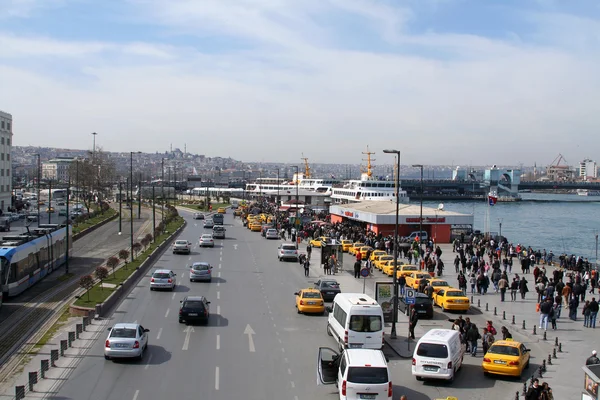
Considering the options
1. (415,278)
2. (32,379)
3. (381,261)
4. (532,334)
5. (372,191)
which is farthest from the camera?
(372,191)

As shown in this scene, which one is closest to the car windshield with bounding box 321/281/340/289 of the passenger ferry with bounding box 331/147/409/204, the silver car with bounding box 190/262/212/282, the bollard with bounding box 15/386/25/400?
the silver car with bounding box 190/262/212/282

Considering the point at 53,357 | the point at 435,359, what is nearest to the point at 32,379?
the point at 53,357

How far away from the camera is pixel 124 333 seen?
17016 millimetres

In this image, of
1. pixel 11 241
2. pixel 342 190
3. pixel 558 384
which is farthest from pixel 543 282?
pixel 342 190

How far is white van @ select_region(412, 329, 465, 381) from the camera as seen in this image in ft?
50.9

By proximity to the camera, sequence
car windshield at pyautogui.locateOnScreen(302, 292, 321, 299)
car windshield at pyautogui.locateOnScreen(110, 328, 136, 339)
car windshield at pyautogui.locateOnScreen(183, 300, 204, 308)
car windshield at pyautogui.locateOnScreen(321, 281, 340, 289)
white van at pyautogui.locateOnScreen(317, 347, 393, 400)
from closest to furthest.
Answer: white van at pyautogui.locateOnScreen(317, 347, 393, 400) < car windshield at pyautogui.locateOnScreen(110, 328, 136, 339) < car windshield at pyautogui.locateOnScreen(183, 300, 204, 308) < car windshield at pyautogui.locateOnScreen(302, 292, 321, 299) < car windshield at pyautogui.locateOnScreen(321, 281, 340, 289)

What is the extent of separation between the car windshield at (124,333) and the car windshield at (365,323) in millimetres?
5808

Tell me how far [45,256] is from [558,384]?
81.2 feet

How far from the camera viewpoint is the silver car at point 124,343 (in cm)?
1670

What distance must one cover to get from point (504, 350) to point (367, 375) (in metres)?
5.17

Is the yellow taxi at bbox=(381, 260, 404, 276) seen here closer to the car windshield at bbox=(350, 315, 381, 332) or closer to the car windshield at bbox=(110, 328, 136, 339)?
the car windshield at bbox=(350, 315, 381, 332)

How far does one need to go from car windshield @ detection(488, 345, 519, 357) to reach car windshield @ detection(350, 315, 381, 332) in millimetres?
3018

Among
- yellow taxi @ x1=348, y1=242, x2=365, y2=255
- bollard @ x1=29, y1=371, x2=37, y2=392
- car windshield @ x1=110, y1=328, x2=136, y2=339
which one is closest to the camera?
bollard @ x1=29, y1=371, x2=37, y2=392

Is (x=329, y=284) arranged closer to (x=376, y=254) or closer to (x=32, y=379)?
(x=376, y=254)
